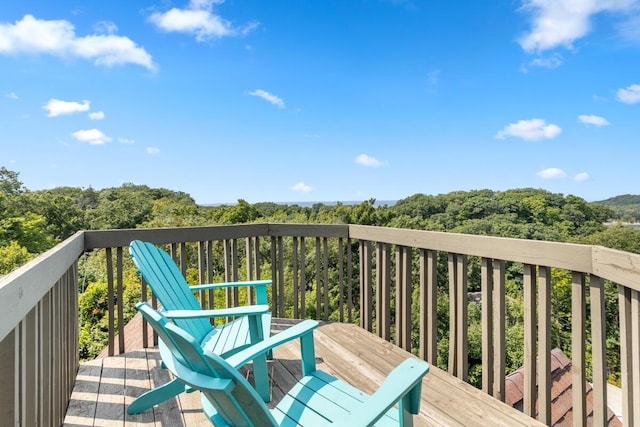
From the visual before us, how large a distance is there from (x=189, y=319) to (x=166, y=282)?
404mm

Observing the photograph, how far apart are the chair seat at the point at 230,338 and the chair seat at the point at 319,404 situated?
22.7 inches

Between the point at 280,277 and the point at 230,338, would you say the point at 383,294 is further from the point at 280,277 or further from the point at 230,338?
the point at 230,338

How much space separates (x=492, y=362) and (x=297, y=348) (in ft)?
4.93

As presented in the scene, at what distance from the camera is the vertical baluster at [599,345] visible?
5.32 feet

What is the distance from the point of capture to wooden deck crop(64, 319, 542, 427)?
2.01m

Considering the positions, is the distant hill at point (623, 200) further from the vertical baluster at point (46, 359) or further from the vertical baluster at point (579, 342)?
the vertical baluster at point (46, 359)

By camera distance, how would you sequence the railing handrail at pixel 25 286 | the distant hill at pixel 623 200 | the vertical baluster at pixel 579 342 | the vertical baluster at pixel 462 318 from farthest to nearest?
the distant hill at pixel 623 200
the vertical baluster at pixel 462 318
the vertical baluster at pixel 579 342
the railing handrail at pixel 25 286

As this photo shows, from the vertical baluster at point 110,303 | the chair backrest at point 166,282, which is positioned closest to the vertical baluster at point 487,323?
the chair backrest at point 166,282

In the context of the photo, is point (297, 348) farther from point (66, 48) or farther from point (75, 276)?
point (66, 48)

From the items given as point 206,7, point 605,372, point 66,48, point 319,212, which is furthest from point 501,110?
point 605,372

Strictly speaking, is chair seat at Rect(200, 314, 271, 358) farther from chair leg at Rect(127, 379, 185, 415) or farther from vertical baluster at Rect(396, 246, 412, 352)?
vertical baluster at Rect(396, 246, 412, 352)

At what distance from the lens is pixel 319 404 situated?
1.40m

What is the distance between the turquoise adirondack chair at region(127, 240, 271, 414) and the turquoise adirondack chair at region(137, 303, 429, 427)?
38 centimetres

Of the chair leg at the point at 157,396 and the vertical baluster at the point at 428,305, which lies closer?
the chair leg at the point at 157,396
